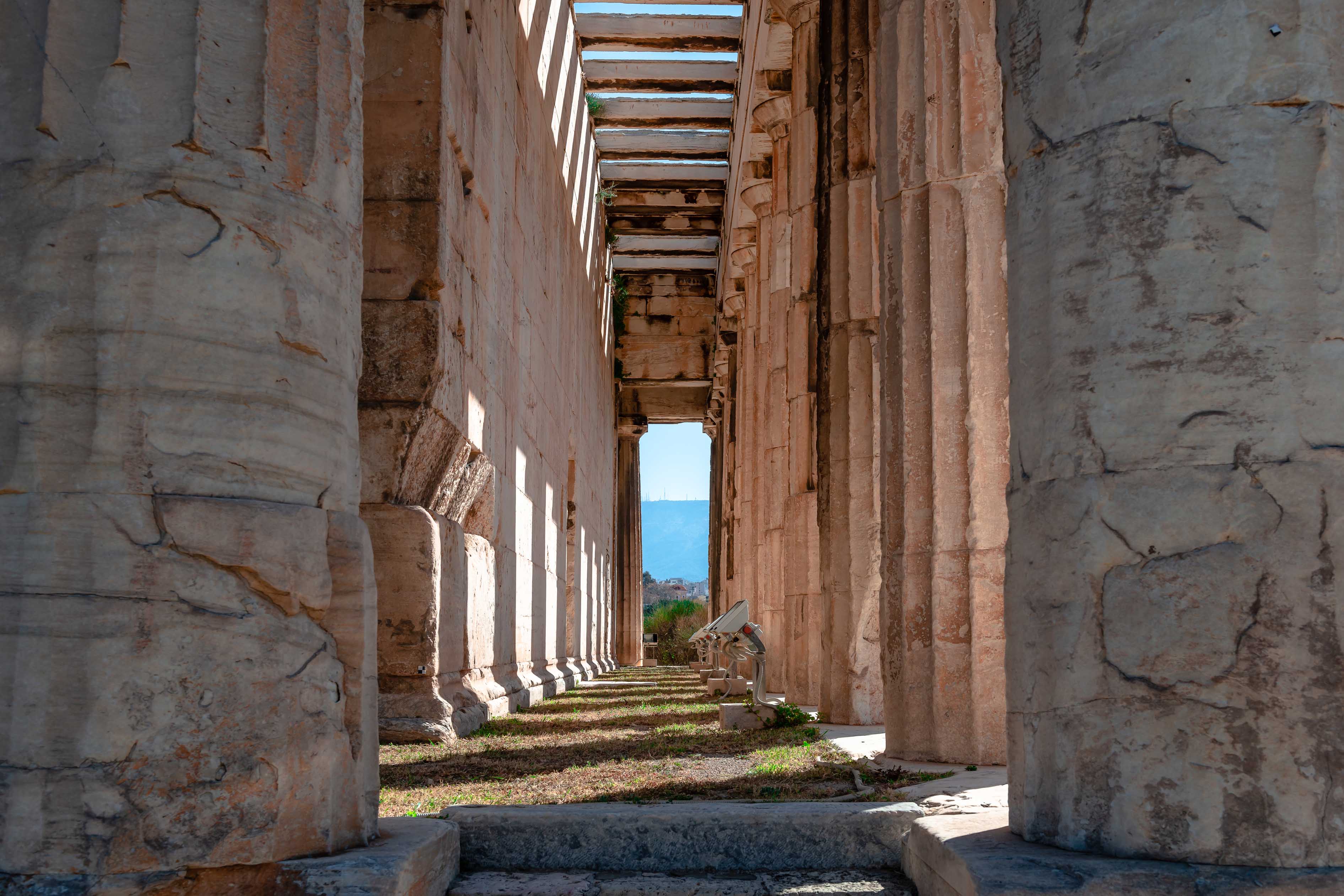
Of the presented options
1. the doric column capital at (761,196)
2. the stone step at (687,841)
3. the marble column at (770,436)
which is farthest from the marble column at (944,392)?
the doric column capital at (761,196)

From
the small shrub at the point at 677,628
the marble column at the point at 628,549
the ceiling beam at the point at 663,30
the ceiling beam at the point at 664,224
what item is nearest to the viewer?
the ceiling beam at the point at 663,30

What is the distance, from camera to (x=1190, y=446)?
2779mm

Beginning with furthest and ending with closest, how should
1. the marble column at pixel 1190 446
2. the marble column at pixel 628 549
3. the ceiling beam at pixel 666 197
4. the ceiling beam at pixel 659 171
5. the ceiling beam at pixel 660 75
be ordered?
the marble column at pixel 628 549, the ceiling beam at pixel 666 197, the ceiling beam at pixel 659 171, the ceiling beam at pixel 660 75, the marble column at pixel 1190 446

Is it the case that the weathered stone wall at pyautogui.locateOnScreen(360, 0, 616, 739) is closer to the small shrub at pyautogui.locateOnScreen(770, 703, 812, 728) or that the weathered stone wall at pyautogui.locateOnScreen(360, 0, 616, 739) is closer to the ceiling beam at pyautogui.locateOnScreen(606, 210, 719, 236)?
the small shrub at pyautogui.locateOnScreen(770, 703, 812, 728)

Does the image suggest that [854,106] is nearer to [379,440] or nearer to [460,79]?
[460,79]

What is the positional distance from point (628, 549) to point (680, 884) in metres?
30.3

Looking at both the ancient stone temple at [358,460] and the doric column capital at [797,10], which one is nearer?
the ancient stone temple at [358,460]

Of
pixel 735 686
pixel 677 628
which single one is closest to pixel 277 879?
pixel 735 686

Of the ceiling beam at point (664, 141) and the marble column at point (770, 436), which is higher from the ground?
the ceiling beam at point (664, 141)

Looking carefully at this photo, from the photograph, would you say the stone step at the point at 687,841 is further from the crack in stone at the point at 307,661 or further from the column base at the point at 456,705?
the column base at the point at 456,705

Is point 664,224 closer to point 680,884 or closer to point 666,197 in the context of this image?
point 666,197

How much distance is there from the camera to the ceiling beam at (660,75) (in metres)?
19.6

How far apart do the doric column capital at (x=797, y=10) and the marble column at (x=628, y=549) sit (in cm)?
2060

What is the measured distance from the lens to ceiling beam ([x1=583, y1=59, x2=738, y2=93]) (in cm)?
1964
